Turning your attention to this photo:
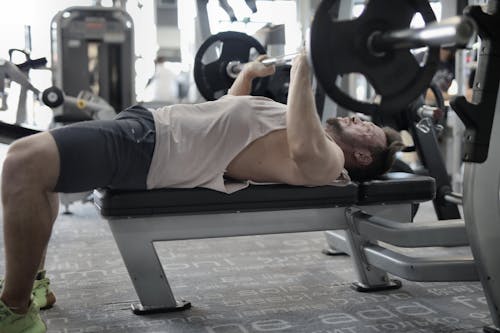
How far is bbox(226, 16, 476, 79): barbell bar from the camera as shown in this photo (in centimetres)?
118

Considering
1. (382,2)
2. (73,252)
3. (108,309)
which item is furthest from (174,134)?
(73,252)

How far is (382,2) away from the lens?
142 cm

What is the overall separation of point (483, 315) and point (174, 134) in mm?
1216

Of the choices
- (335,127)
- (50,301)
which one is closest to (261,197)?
(335,127)

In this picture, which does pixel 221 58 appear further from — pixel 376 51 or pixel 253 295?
pixel 376 51

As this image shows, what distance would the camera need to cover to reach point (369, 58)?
4.64ft

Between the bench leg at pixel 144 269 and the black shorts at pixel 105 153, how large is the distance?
172mm

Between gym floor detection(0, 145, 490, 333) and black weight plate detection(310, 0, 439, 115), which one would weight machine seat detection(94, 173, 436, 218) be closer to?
gym floor detection(0, 145, 490, 333)

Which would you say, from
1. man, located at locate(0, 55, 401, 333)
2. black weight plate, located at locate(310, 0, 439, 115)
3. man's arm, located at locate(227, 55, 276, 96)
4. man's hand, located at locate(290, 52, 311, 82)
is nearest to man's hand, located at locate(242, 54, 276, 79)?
man's arm, located at locate(227, 55, 276, 96)

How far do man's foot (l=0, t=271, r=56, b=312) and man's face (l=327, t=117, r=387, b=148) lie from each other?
117 centimetres

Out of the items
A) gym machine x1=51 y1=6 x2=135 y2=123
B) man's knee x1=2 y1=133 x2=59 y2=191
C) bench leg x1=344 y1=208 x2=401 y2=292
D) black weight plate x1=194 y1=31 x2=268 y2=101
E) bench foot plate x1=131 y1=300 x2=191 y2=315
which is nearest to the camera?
man's knee x1=2 y1=133 x2=59 y2=191

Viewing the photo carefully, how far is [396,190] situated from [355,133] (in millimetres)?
301

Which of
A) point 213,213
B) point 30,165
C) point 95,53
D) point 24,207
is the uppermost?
point 95,53

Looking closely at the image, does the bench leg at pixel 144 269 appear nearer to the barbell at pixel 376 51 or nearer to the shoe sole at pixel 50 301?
the shoe sole at pixel 50 301
